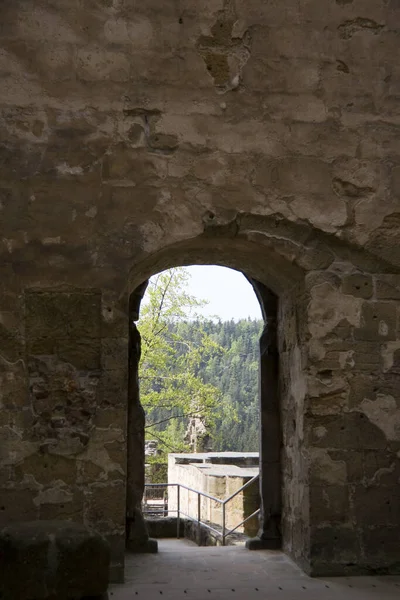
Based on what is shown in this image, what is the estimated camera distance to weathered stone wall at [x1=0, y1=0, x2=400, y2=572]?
4.57m

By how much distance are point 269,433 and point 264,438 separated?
6 cm

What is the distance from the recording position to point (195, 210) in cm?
482

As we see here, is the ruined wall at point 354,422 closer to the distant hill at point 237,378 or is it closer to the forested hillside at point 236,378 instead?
the forested hillside at point 236,378

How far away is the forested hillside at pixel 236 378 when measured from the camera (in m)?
26.9

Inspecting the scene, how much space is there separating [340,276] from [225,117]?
1293 mm

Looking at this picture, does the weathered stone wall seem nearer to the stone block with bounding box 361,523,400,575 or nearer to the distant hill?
the stone block with bounding box 361,523,400,575

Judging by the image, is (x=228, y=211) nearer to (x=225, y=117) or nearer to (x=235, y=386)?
(x=225, y=117)

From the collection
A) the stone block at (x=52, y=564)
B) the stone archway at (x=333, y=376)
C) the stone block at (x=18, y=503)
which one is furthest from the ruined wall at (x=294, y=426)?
the stone block at (x=52, y=564)

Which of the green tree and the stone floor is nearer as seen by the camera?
the stone floor

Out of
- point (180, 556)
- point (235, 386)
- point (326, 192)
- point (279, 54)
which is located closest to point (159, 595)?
point (180, 556)

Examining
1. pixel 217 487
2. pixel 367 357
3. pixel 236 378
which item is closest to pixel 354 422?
pixel 367 357

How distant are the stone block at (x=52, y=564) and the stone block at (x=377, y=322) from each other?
2397mm

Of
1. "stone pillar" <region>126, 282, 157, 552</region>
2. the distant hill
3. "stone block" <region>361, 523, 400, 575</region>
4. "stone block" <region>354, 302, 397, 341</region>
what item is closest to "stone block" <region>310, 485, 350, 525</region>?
"stone block" <region>361, 523, 400, 575</region>

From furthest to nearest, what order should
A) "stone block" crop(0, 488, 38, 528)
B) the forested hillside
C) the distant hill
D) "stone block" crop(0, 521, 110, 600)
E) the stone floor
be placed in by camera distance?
the distant hill → the forested hillside → "stone block" crop(0, 488, 38, 528) → the stone floor → "stone block" crop(0, 521, 110, 600)
